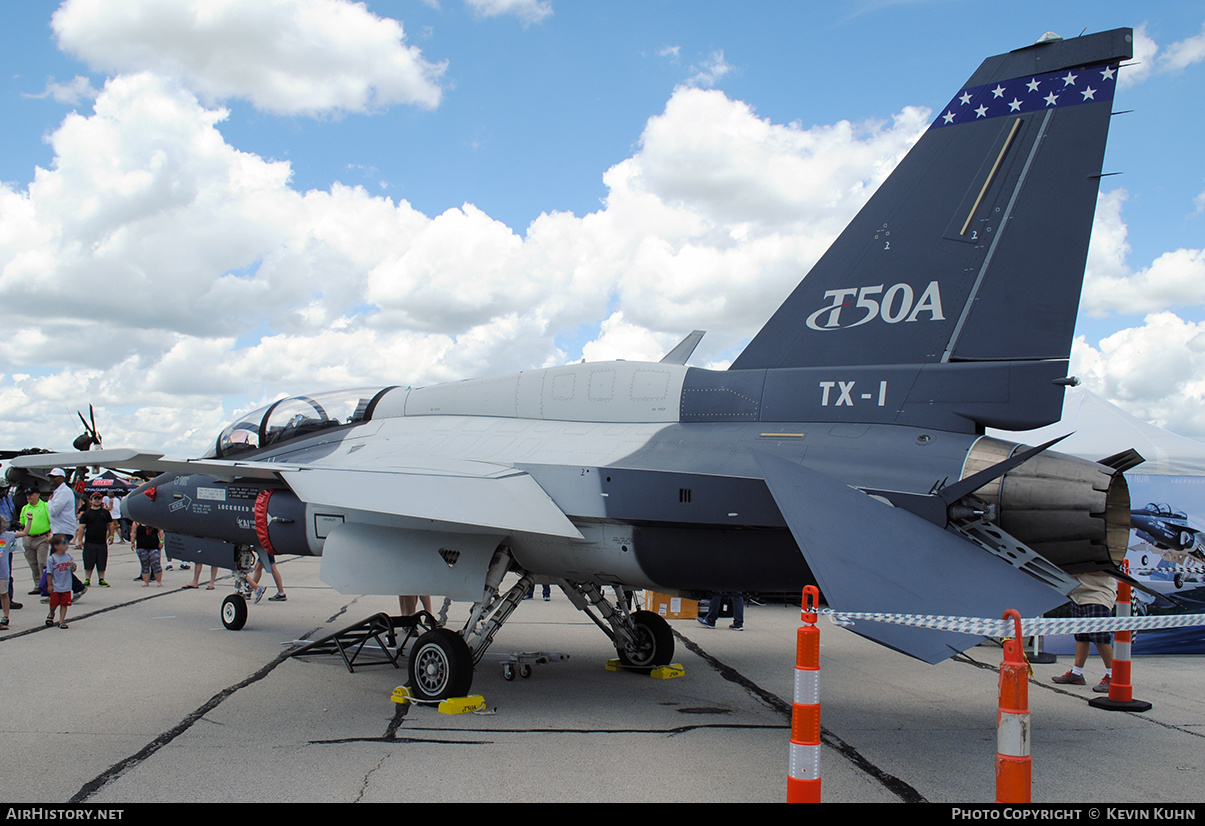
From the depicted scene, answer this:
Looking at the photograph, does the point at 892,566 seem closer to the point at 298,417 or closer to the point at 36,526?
the point at 298,417

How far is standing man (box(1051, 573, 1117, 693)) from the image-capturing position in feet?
23.5

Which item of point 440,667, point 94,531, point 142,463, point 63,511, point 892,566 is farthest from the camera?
point 94,531

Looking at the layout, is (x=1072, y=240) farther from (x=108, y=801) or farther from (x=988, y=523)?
(x=108, y=801)

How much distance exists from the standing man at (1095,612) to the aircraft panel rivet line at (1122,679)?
91 mm

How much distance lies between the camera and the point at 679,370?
6766 millimetres

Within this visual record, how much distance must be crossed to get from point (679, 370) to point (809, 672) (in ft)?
11.8

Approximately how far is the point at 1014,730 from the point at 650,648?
196 inches

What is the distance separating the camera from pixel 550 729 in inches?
228

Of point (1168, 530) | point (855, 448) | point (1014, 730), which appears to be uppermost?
point (855, 448)

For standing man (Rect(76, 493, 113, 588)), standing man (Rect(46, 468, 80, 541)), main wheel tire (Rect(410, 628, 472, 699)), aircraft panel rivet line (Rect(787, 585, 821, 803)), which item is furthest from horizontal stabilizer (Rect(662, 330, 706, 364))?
standing man (Rect(76, 493, 113, 588))

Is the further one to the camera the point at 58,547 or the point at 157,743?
the point at 58,547

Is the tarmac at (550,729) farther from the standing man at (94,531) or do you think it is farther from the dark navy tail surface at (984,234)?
the standing man at (94,531)

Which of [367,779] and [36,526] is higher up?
[36,526]

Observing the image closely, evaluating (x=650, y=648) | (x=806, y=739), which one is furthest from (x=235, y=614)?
(x=806, y=739)
